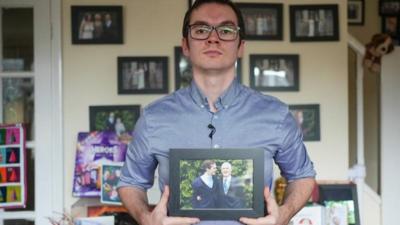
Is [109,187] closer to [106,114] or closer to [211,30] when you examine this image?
[106,114]

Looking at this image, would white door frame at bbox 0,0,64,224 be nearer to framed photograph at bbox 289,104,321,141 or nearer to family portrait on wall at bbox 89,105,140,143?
family portrait on wall at bbox 89,105,140,143

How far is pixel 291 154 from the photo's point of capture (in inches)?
55.6

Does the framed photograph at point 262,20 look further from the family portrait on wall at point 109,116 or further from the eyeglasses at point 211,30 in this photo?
the eyeglasses at point 211,30

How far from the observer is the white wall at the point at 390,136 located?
2.85m

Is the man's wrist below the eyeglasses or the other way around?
below

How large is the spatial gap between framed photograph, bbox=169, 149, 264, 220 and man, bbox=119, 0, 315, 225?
0.30 feet

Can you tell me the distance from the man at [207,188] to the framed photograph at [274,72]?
1.41 metres

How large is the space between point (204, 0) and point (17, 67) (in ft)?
5.01

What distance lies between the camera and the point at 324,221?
2.38 m

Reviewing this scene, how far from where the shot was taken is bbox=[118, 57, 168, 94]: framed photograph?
254 cm

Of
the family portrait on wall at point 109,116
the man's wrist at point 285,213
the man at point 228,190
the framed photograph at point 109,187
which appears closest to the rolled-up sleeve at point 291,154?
the man's wrist at point 285,213

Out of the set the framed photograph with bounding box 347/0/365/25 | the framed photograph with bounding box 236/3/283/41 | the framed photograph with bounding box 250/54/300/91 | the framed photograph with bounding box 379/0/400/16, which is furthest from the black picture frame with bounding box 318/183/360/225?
the framed photograph with bounding box 379/0/400/16

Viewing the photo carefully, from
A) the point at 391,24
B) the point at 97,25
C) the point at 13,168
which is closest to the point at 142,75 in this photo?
the point at 97,25

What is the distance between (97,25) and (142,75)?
1.16ft
